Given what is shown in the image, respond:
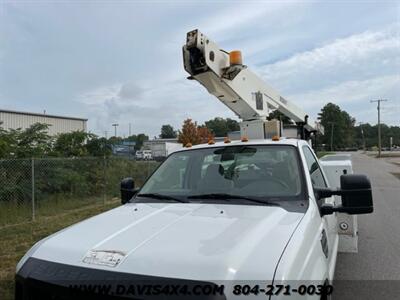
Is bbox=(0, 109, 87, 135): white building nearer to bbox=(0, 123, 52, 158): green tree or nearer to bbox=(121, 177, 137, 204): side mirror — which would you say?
bbox=(0, 123, 52, 158): green tree

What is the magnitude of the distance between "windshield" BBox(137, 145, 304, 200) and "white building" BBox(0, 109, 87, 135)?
24.6m

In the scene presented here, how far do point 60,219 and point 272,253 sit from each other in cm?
824

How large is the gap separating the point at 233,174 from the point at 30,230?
6.12 meters

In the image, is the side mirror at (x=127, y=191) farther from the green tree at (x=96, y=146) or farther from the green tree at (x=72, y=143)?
the green tree at (x=96, y=146)

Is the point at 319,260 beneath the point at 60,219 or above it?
above

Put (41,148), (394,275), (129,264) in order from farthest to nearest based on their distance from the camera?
(41,148) → (394,275) → (129,264)

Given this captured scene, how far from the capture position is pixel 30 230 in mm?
8188

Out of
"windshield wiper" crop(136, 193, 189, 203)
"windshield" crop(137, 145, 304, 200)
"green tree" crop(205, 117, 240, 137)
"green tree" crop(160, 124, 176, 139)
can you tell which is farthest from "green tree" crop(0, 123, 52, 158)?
Result: "green tree" crop(160, 124, 176, 139)

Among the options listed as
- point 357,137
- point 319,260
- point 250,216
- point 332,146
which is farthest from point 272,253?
point 357,137

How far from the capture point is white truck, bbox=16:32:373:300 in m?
1.90

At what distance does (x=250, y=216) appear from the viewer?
2721 millimetres

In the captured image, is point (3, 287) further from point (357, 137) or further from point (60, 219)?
point (357, 137)

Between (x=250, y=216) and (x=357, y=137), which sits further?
(x=357, y=137)

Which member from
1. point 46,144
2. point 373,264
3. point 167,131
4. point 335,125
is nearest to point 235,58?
point 373,264
